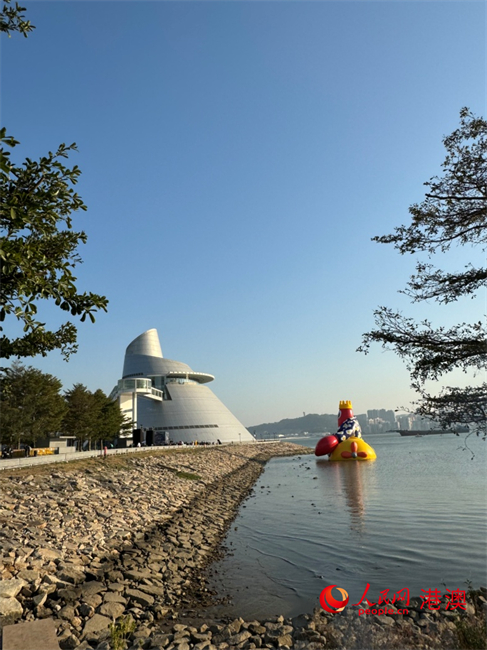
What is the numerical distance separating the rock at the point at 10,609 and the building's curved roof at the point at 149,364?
88.0m

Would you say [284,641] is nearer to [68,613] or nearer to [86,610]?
[86,610]

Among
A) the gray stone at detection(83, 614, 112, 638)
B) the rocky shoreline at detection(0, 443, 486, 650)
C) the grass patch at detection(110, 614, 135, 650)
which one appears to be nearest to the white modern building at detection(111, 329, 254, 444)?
the rocky shoreline at detection(0, 443, 486, 650)

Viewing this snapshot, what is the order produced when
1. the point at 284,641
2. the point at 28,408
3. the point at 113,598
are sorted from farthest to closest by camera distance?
the point at 28,408
the point at 113,598
the point at 284,641

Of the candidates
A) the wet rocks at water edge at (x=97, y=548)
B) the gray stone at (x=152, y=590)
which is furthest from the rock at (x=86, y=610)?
the gray stone at (x=152, y=590)

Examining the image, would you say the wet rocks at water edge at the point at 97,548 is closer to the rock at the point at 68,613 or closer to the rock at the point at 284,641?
the rock at the point at 68,613

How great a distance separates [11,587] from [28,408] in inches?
1013

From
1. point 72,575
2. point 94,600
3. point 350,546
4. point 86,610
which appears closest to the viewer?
point 86,610

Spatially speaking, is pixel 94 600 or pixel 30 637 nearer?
pixel 30 637

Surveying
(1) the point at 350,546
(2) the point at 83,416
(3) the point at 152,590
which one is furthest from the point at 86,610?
(2) the point at 83,416

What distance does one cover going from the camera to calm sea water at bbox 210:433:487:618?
379 inches

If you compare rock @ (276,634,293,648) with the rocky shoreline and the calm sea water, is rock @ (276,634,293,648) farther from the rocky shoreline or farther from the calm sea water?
the calm sea water

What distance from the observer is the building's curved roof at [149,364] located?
95438 millimetres

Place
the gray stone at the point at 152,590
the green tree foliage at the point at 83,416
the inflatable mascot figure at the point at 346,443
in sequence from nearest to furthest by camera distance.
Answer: the gray stone at the point at 152,590 < the green tree foliage at the point at 83,416 < the inflatable mascot figure at the point at 346,443

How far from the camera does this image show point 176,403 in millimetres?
88000
